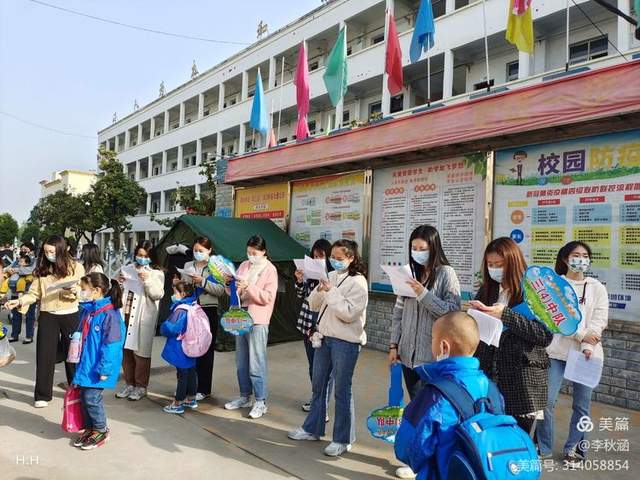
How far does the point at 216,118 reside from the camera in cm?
2541

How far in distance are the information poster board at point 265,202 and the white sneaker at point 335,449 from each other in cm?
557

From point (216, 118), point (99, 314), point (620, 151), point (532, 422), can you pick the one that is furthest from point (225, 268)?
point (216, 118)

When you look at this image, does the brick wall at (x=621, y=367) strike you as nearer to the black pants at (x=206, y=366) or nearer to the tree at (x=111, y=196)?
the black pants at (x=206, y=366)

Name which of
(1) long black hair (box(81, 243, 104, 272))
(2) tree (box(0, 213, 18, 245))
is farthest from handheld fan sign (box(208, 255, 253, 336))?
(2) tree (box(0, 213, 18, 245))

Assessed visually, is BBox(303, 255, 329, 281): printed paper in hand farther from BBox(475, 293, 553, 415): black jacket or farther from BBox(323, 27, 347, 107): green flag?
BBox(323, 27, 347, 107): green flag

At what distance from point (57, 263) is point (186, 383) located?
162cm

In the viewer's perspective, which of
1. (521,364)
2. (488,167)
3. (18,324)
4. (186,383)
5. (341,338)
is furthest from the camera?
(18,324)

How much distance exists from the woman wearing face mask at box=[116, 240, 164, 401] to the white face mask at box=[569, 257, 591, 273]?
3547 mm

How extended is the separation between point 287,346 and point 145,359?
9.34 ft

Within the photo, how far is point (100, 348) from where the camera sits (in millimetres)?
3307

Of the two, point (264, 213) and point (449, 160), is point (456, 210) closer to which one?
point (449, 160)

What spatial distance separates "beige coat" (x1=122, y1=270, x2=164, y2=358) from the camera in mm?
4363

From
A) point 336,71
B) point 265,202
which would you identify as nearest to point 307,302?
point 265,202

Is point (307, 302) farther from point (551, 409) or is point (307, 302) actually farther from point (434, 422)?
point (434, 422)
